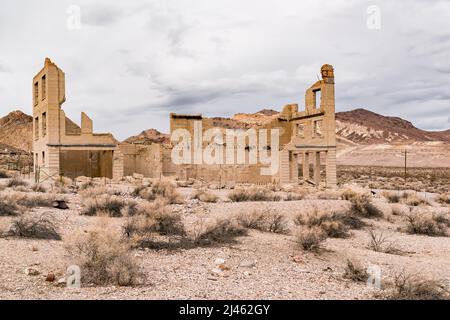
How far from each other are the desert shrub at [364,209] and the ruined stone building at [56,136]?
17290 mm

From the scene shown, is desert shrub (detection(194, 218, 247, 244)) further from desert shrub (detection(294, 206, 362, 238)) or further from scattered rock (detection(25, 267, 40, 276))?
scattered rock (detection(25, 267, 40, 276))

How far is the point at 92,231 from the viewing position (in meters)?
9.31

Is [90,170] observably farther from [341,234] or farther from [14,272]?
[14,272]

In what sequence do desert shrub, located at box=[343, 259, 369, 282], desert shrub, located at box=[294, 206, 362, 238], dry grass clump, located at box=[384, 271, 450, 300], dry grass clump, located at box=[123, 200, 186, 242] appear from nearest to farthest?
dry grass clump, located at box=[384, 271, 450, 300] < desert shrub, located at box=[343, 259, 369, 282] < dry grass clump, located at box=[123, 200, 186, 242] < desert shrub, located at box=[294, 206, 362, 238]

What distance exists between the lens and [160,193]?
19.7 m

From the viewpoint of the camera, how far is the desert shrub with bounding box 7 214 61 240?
413 inches

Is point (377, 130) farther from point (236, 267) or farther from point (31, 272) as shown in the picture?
point (31, 272)

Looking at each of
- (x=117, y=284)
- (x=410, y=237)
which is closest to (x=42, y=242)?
(x=117, y=284)

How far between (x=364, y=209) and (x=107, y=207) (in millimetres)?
8705

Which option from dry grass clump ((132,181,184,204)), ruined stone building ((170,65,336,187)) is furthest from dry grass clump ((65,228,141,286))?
ruined stone building ((170,65,336,187))

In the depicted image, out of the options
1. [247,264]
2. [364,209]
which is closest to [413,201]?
[364,209]

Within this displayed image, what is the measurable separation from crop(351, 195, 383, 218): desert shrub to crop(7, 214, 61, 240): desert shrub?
Answer: 1002 centimetres

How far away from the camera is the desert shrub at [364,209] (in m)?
16.7

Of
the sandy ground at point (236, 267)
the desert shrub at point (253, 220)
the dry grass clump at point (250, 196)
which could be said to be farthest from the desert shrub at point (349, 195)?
the desert shrub at point (253, 220)
